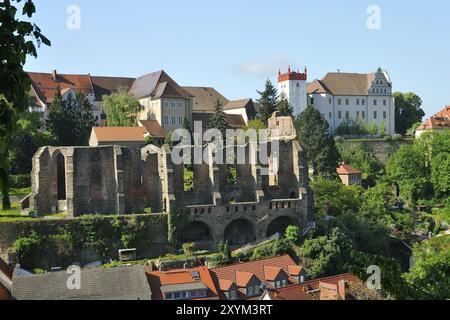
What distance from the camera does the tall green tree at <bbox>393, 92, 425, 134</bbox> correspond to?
325ft

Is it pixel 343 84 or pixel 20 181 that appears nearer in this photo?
pixel 20 181

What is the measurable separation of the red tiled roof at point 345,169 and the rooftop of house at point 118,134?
24304mm

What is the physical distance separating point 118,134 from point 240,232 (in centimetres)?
2011

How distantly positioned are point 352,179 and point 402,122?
29803 mm

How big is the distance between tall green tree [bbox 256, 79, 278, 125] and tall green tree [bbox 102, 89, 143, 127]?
15007mm

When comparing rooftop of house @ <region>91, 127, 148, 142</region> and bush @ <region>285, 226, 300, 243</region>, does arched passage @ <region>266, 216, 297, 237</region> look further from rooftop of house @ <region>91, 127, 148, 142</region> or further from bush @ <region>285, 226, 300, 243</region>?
rooftop of house @ <region>91, 127, 148, 142</region>

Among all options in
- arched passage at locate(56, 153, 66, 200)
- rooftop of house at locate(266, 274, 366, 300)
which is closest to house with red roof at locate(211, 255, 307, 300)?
rooftop of house at locate(266, 274, 366, 300)

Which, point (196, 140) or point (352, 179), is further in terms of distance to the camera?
point (352, 179)

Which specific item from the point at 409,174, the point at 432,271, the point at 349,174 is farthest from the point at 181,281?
the point at 409,174

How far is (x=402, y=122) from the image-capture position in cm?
9925

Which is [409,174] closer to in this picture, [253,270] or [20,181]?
[253,270]

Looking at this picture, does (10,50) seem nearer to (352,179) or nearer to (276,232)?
(276,232)

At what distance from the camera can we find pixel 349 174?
239 feet

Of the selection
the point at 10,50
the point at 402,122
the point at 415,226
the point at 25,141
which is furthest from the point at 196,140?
the point at 10,50
